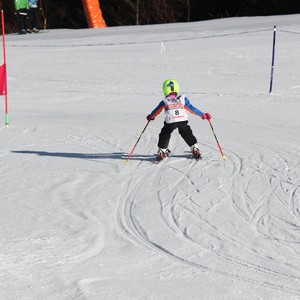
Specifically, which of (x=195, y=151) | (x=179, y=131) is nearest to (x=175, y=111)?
(x=179, y=131)

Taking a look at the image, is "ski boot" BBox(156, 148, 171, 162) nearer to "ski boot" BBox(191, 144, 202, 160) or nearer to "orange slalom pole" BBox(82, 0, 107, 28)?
"ski boot" BBox(191, 144, 202, 160)

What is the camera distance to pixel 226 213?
901 cm

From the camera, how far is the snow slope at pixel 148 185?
700 cm

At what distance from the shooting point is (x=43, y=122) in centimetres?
1611

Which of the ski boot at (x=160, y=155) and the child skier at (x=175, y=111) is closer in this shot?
the child skier at (x=175, y=111)

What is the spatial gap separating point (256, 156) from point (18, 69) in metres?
12.4

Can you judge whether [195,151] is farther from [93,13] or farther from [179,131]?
[93,13]

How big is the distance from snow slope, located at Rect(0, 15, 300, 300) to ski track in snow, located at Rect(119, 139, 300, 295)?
2 centimetres

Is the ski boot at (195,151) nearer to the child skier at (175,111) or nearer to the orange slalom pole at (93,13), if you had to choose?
the child skier at (175,111)

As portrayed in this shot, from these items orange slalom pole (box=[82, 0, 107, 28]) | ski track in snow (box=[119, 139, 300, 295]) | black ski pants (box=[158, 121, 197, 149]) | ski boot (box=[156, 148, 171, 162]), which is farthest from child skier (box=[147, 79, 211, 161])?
orange slalom pole (box=[82, 0, 107, 28])

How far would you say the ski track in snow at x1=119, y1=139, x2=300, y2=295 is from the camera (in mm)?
7332

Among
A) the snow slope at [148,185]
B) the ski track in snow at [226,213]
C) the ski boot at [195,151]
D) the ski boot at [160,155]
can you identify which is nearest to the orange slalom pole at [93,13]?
the snow slope at [148,185]

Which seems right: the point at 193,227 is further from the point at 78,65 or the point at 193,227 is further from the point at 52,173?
the point at 78,65

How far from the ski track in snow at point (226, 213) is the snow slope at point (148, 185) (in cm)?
2
